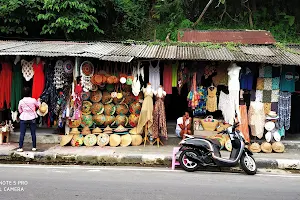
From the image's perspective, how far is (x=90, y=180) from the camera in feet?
19.4

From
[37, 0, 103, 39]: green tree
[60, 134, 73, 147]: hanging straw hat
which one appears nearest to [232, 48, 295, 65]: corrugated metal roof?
[60, 134, 73, 147]: hanging straw hat

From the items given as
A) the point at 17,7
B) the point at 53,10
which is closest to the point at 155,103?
the point at 53,10

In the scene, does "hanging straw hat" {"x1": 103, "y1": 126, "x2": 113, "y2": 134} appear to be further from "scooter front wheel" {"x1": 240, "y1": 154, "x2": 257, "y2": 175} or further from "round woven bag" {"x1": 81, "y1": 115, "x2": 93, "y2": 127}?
"scooter front wheel" {"x1": 240, "y1": 154, "x2": 257, "y2": 175}

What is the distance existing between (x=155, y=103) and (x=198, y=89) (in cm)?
142

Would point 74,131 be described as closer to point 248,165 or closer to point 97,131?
point 97,131

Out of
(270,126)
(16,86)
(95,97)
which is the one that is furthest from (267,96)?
(16,86)

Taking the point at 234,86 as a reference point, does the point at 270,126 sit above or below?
below

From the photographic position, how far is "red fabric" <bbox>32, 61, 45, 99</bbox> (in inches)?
364

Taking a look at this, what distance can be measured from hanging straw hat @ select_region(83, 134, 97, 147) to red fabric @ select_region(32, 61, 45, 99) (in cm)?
198

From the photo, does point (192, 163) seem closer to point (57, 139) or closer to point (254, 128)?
point (254, 128)

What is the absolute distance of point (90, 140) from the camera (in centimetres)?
916

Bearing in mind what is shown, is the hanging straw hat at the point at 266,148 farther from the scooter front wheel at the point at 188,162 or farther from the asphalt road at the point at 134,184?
the scooter front wheel at the point at 188,162

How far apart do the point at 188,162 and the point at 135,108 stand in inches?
117

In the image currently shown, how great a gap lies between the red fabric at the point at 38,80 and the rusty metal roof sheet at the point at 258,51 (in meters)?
6.32
